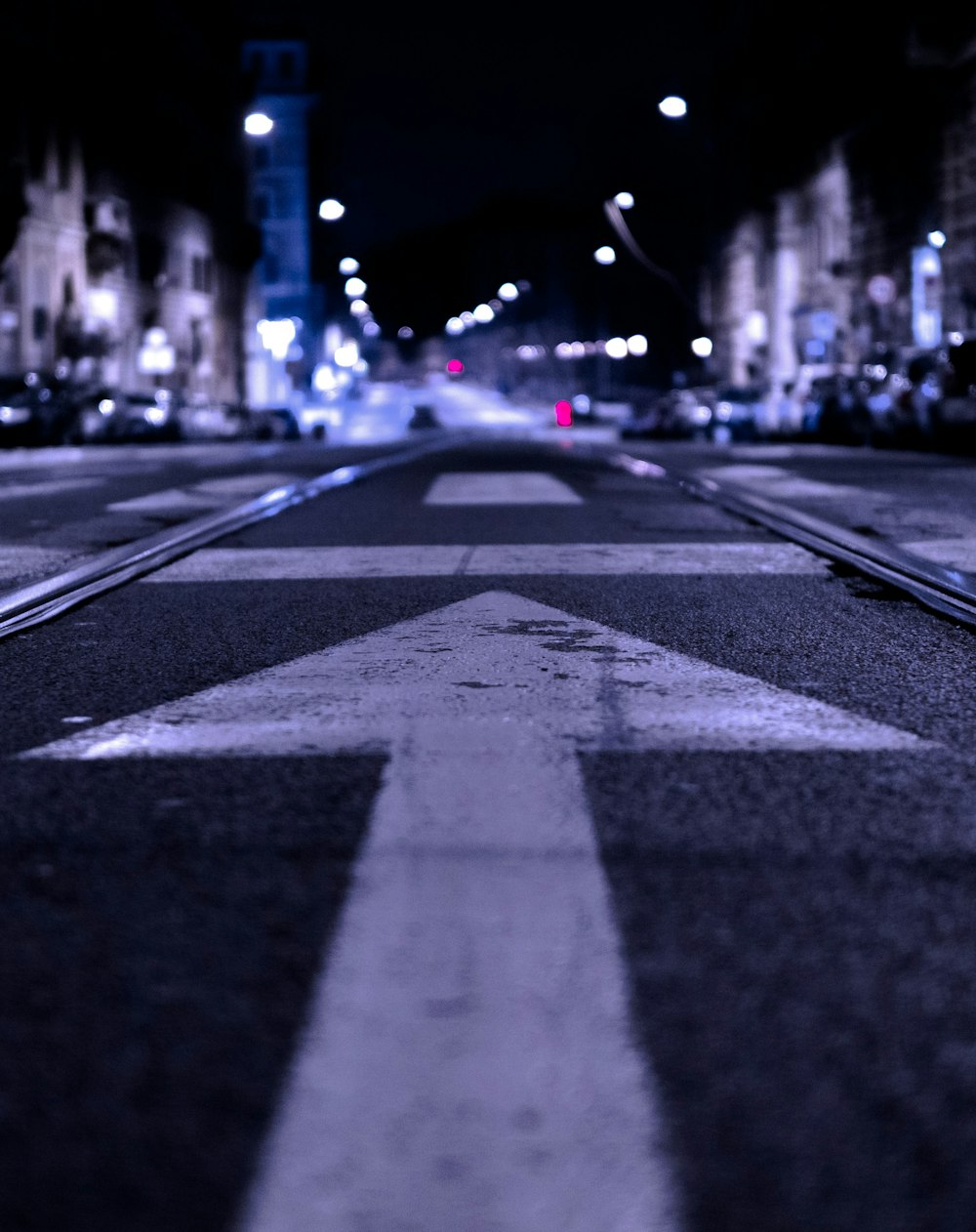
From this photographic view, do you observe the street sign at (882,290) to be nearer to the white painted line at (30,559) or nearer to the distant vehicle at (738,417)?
the distant vehicle at (738,417)

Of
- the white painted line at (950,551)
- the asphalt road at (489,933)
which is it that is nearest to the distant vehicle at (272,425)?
the white painted line at (950,551)

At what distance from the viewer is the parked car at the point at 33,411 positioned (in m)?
37.9

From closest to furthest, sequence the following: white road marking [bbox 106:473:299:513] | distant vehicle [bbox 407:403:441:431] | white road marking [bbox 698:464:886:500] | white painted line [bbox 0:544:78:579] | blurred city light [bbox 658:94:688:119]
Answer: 1. white painted line [bbox 0:544:78:579]
2. white road marking [bbox 106:473:299:513]
3. white road marking [bbox 698:464:886:500]
4. blurred city light [bbox 658:94:688:119]
5. distant vehicle [bbox 407:403:441:431]

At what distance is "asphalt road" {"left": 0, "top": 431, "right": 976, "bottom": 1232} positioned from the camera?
2.20 meters

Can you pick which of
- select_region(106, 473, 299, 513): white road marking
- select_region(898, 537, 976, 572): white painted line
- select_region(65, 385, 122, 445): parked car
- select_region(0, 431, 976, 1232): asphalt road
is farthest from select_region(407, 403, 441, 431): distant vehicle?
select_region(0, 431, 976, 1232): asphalt road

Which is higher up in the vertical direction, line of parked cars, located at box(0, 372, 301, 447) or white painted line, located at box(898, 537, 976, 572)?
line of parked cars, located at box(0, 372, 301, 447)

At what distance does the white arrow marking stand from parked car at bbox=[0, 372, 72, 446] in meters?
33.3

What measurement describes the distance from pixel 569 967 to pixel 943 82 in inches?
1993

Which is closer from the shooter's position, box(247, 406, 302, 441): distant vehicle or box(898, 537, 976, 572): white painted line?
box(898, 537, 976, 572): white painted line

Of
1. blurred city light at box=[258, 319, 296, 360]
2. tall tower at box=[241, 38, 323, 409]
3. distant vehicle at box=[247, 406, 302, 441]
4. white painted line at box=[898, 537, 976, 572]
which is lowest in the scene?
white painted line at box=[898, 537, 976, 572]

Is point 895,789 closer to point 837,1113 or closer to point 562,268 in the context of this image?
point 837,1113

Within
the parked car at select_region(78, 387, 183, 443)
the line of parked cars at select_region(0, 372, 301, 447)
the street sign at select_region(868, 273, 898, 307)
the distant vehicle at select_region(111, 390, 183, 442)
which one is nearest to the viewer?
the line of parked cars at select_region(0, 372, 301, 447)

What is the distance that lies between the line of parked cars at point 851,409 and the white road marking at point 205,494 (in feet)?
43.6

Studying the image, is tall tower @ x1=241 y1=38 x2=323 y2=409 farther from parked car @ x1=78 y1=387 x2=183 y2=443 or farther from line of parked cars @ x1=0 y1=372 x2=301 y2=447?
parked car @ x1=78 y1=387 x2=183 y2=443
